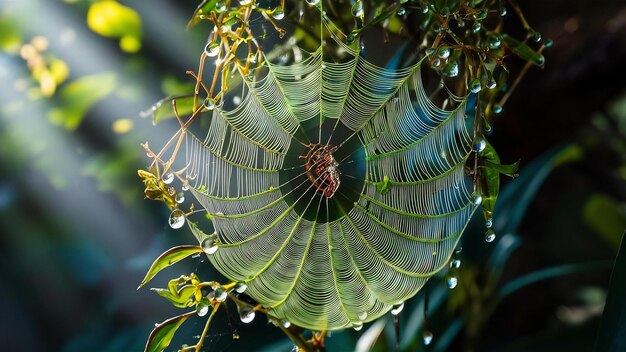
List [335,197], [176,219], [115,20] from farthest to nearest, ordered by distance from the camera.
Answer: [115,20]
[335,197]
[176,219]

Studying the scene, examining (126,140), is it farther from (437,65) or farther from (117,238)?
(437,65)

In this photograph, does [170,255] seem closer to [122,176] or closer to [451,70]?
[451,70]

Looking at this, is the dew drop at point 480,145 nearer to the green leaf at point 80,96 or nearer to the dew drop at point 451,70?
the dew drop at point 451,70

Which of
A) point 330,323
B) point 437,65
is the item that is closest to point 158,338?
point 330,323

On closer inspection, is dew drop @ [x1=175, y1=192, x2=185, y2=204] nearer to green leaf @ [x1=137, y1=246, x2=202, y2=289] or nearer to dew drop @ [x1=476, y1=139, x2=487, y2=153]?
green leaf @ [x1=137, y1=246, x2=202, y2=289]

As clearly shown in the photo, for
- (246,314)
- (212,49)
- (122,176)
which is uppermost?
(212,49)

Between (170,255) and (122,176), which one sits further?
(122,176)

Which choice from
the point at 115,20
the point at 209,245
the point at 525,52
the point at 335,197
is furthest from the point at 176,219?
the point at 115,20
